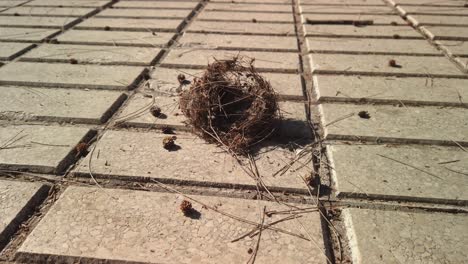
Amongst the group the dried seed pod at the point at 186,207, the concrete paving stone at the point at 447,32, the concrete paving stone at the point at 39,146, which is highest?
the concrete paving stone at the point at 39,146

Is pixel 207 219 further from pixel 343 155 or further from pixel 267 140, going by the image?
pixel 343 155

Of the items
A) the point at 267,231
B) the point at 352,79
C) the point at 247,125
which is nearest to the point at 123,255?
the point at 267,231

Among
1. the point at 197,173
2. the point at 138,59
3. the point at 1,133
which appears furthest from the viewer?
the point at 138,59

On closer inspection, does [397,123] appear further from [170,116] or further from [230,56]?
[230,56]

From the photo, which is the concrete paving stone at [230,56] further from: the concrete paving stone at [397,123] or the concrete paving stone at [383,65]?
the concrete paving stone at [397,123]

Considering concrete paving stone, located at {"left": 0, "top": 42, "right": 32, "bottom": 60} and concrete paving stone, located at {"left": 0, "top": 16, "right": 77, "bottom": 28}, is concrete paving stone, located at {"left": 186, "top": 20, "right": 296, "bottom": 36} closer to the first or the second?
concrete paving stone, located at {"left": 0, "top": 16, "right": 77, "bottom": 28}

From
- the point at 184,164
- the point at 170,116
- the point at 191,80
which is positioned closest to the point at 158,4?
the point at 191,80

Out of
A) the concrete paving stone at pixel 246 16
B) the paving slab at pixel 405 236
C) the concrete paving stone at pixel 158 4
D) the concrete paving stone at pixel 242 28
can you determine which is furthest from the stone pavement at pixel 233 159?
the concrete paving stone at pixel 158 4
